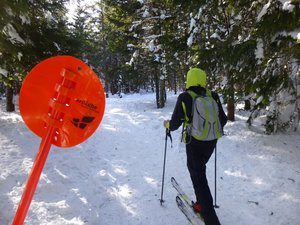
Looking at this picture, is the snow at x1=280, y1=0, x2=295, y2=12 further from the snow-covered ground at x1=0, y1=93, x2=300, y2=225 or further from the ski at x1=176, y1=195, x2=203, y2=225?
the ski at x1=176, y1=195, x2=203, y2=225

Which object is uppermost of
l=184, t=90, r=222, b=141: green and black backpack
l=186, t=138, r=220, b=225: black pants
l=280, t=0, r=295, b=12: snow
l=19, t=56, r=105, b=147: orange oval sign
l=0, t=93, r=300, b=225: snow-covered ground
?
l=280, t=0, r=295, b=12: snow

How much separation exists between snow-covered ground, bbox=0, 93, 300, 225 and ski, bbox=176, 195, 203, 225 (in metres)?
0.14

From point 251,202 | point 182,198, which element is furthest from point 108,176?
point 251,202

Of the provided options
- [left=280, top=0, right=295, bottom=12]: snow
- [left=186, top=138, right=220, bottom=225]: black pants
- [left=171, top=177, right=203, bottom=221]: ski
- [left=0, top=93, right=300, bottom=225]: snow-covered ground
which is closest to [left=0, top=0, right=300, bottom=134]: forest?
[left=280, top=0, right=295, bottom=12]: snow

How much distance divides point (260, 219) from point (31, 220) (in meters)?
4.15

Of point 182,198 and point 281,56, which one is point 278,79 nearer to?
point 281,56

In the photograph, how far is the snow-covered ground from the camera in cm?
539

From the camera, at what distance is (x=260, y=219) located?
5320mm

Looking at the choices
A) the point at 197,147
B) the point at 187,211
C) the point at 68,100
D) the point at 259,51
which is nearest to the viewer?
the point at 68,100

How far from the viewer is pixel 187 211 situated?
5336 millimetres

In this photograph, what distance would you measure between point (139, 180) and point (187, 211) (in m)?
2.18

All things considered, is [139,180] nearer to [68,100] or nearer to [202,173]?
[202,173]

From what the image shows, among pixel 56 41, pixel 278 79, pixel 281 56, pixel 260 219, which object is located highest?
pixel 56 41

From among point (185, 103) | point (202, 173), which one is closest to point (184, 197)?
point (202, 173)
